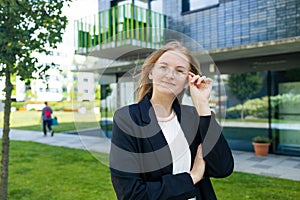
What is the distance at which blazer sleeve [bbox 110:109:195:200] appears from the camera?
1.04m

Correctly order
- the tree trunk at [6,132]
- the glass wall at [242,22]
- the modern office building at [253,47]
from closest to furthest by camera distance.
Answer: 1. the tree trunk at [6,132]
2. the modern office building at [253,47]
3. the glass wall at [242,22]

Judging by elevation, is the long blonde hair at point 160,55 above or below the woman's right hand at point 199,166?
above

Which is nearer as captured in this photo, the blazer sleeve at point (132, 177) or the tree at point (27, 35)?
the blazer sleeve at point (132, 177)

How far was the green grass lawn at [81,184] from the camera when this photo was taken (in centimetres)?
493

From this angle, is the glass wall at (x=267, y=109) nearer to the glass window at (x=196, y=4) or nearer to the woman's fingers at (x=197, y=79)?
the glass window at (x=196, y=4)

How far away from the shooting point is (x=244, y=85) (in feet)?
33.8

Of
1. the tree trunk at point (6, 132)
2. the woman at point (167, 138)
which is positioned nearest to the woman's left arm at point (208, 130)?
the woman at point (167, 138)

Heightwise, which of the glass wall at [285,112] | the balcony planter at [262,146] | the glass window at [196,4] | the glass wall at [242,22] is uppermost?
the glass window at [196,4]

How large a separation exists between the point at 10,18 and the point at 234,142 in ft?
29.3

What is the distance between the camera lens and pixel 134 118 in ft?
3.58

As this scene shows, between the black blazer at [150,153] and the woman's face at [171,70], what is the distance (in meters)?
0.16

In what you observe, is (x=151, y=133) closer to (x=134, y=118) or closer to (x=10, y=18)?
(x=134, y=118)

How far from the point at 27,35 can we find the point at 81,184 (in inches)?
127

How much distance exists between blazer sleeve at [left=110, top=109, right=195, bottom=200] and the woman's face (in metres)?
0.23
